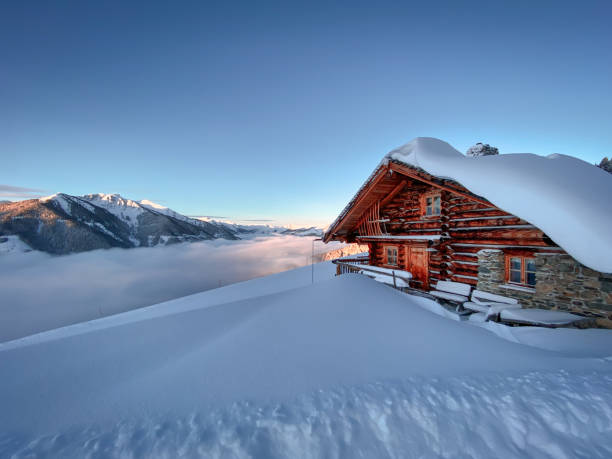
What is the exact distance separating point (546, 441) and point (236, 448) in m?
2.96

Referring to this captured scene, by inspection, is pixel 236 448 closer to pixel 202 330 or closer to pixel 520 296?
pixel 202 330

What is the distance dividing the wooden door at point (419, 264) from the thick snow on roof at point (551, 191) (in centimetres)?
404

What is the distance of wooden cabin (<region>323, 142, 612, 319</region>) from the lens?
6.47 meters

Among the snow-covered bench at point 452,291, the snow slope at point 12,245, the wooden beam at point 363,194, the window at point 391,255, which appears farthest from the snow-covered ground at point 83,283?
the snow-covered bench at point 452,291

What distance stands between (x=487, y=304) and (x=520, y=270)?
5.25 ft

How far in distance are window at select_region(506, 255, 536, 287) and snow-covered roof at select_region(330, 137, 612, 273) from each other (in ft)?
8.14

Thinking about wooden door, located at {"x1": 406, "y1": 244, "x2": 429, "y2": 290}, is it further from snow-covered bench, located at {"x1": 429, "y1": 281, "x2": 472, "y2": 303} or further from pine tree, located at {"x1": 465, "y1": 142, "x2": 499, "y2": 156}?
pine tree, located at {"x1": 465, "y1": 142, "x2": 499, "y2": 156}

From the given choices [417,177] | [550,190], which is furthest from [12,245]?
[550,190]

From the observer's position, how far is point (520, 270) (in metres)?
7.75

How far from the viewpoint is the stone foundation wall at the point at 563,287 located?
5852 millimetres

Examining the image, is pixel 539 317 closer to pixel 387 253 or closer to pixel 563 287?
pixel 563 287

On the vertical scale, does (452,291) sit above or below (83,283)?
above

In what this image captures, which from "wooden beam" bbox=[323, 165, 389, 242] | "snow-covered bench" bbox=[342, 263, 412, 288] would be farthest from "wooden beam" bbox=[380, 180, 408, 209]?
"snow-covered bench" bbox=[342, 263, 412, 288]

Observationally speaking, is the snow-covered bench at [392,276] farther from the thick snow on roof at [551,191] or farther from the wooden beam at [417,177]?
the thick snow on roof at [551,191]
